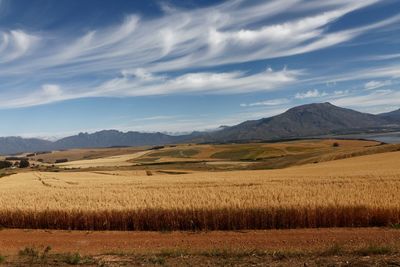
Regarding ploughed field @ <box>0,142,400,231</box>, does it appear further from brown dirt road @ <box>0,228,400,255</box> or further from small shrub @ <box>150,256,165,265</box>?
small shrub @ <box>150,256,165,265</box>

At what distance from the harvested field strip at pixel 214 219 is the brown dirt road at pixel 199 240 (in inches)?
37.1

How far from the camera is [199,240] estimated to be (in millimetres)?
19062

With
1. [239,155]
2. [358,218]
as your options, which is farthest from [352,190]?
[239,155]

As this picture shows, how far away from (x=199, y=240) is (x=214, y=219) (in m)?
2.69

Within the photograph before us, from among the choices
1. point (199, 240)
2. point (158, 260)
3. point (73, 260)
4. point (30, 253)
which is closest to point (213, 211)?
point (199, 240)

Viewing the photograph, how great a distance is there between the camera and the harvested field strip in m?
20.8

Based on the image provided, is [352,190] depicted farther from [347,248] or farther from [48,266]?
[48,266]

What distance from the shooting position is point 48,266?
14062mm

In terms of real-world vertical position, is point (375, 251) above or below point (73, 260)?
below

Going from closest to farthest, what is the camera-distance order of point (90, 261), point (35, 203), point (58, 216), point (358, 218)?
point (90, 261), point (358, 218), point (58, 216), point (35, 203)

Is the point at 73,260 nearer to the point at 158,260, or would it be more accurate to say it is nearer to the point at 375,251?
the point at 158,260

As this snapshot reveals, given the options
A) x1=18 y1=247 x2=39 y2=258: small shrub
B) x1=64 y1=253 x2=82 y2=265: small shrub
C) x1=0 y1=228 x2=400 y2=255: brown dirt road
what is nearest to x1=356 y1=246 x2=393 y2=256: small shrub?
x1=0 y1=228 x2=400 y2=255: brown dirt road

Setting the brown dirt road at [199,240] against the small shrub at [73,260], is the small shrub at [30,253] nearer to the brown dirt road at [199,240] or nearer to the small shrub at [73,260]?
the brown dirt road at [199,240]

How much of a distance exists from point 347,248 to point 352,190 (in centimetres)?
1260
